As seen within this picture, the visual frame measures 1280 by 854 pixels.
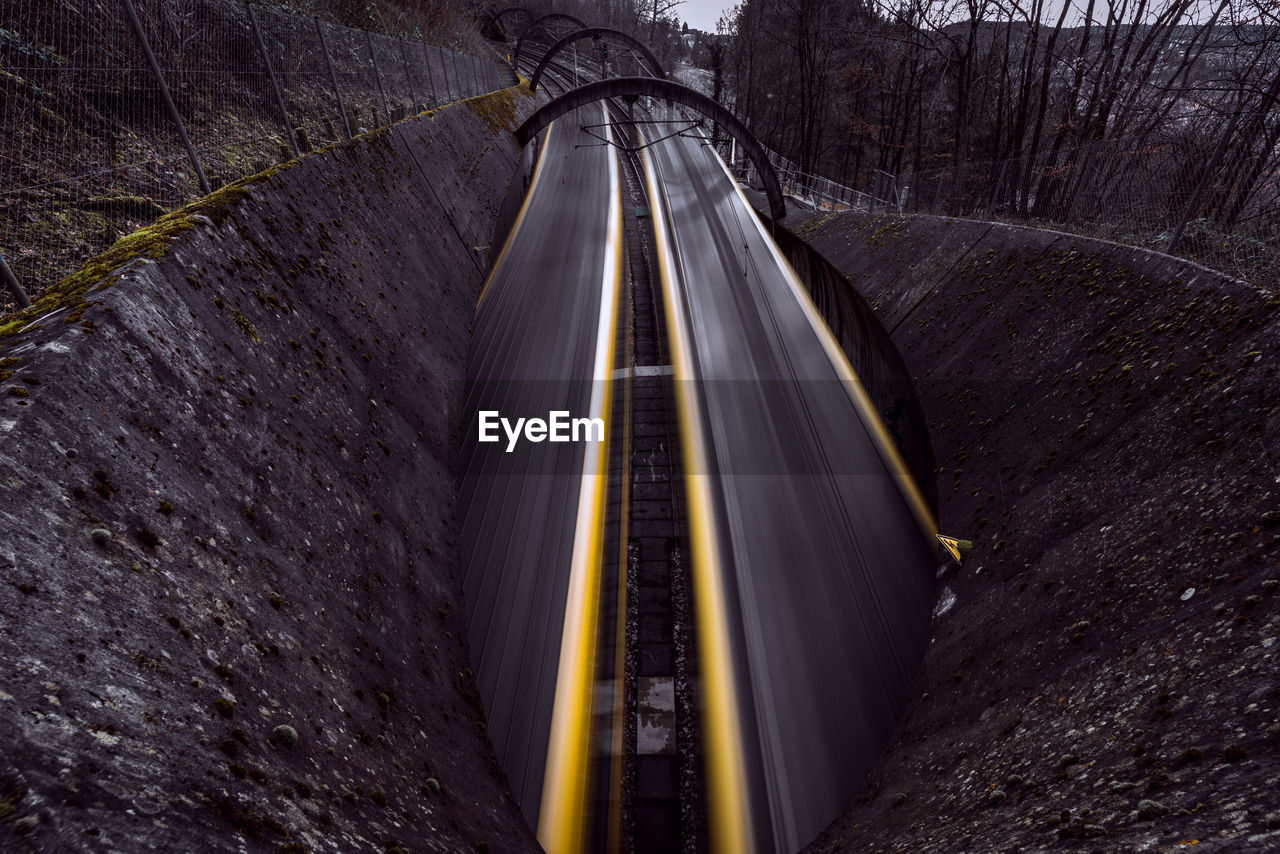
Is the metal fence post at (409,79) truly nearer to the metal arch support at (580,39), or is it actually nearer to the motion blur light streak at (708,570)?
the motion blur light streak at (708,570)

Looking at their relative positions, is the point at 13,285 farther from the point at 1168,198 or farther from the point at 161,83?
the point at 1168,198

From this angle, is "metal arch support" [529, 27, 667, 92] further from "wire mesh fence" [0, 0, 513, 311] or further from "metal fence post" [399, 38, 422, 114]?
"wire mesh fence" [0, 0, 513, 311]

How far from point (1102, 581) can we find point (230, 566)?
278 inches

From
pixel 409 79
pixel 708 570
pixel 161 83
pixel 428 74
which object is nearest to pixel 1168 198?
pixel 708 570

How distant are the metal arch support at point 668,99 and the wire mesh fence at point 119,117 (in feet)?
34.7

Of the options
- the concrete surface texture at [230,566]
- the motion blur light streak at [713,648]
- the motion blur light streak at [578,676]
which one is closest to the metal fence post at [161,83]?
the concrete surface texture at [230,566]

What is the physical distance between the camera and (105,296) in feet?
13.3

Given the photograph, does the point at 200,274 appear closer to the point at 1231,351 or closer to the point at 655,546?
the point at 655,546

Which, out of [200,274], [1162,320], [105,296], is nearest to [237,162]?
[200,274]

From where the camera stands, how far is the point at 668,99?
1992cm

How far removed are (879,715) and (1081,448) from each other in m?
3.87

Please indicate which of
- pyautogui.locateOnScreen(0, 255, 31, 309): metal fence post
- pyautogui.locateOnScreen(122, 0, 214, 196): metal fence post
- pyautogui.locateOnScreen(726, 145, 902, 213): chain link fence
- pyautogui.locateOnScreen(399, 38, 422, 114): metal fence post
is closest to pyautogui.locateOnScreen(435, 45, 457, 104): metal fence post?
pyautogui.locateOnScreen(399, 38, 422, 114): metal fence post

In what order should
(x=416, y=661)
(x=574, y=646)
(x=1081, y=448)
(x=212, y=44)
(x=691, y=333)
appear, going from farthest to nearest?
(x=691, y=333), (x=212, y=44), (x=574, y=646), (x=1081, y=448), (x=416, y=661)

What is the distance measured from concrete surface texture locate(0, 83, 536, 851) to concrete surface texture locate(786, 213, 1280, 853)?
396 centimetres
